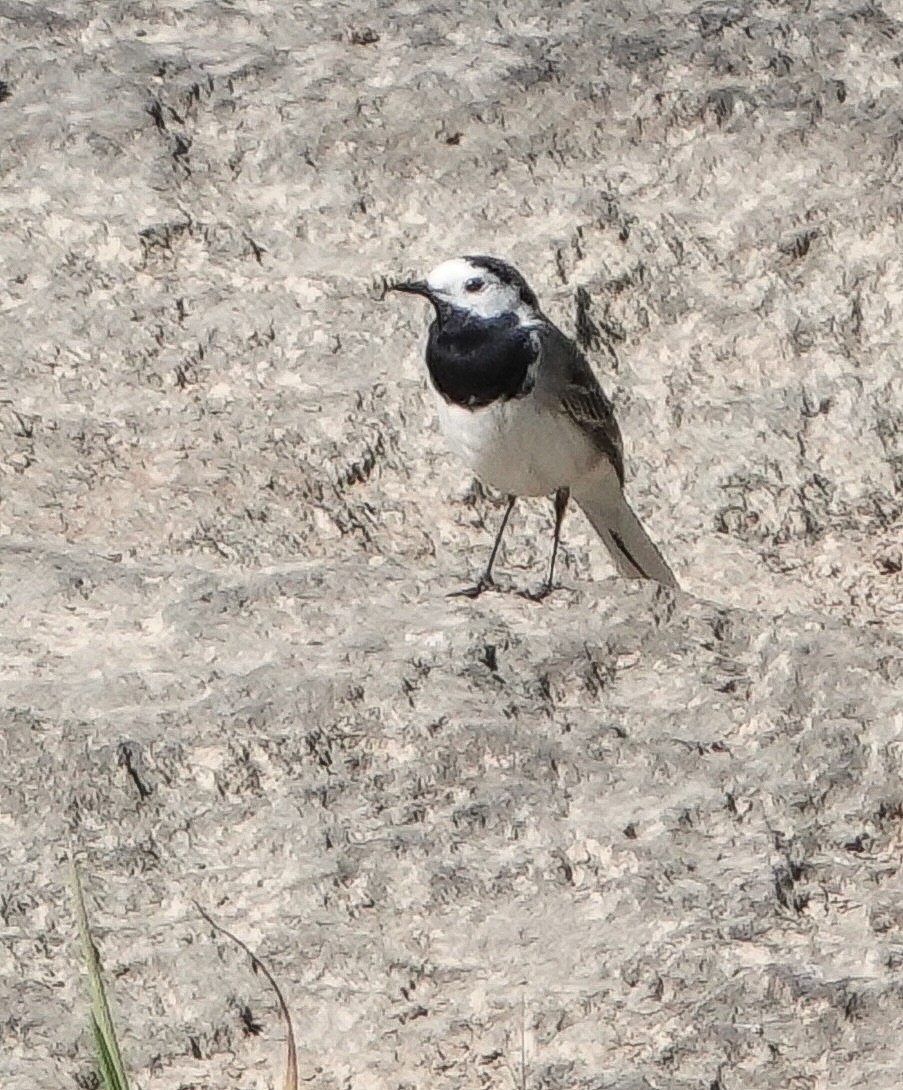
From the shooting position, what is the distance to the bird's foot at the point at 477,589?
231 inches

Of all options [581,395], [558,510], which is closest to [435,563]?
[558,510]

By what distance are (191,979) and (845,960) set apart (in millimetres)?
1302

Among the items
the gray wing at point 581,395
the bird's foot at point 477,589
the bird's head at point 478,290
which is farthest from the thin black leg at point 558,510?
the bird's foot at point 477,589

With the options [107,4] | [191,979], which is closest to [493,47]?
[107,4]

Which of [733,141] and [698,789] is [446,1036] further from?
[733,141]

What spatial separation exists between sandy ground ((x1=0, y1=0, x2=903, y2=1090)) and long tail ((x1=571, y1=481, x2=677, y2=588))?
348 millimetres

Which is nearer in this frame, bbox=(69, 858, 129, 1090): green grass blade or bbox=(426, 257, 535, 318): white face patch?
bbox=(69, 858, 129, 1090): green grass blade

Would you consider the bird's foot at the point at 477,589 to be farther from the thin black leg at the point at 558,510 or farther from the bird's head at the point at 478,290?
the bird's head at the point at 478,290

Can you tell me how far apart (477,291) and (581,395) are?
44 centimetres

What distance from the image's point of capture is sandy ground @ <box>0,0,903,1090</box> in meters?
4.62

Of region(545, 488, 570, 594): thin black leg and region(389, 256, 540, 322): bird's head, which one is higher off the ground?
region(389, 256, 540, 322): bird's head

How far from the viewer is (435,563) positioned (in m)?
7.30

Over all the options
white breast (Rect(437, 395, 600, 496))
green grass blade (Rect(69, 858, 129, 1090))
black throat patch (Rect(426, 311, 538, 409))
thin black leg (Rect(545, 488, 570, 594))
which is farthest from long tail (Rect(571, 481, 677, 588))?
green grass blade (Rect(69, 858, 129, 1090))

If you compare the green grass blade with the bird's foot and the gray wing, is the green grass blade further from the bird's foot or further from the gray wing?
the gray wing
